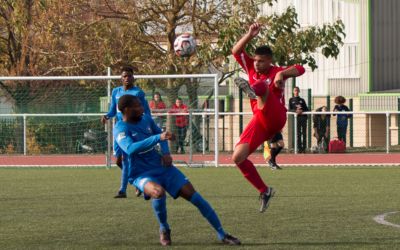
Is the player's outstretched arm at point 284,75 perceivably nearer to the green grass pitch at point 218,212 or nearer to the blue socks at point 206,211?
the green grass pitch at point 218,212

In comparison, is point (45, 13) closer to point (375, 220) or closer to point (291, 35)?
point (291, 35)

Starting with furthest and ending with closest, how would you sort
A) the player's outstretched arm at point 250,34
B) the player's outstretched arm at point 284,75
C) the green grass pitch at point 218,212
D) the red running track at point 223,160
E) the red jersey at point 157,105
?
the red running track at point 223,160 < the red jersey at point 157,105 < the player's outstretched arm at point 250,34 < the player's outstretched arm at point 284,75 < the green grass pitch at point 218,212

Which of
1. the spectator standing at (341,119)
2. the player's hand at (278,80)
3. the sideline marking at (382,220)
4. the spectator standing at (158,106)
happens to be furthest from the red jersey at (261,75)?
the spectator standing at (341,119)

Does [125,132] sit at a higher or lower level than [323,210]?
higher

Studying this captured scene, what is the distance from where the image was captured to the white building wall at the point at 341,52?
131 feet

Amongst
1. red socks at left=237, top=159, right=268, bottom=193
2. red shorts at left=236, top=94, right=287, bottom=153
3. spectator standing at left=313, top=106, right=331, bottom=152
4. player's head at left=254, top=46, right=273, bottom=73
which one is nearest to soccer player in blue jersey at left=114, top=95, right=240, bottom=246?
red socks at left=237, top=159, right=268, bottom=193

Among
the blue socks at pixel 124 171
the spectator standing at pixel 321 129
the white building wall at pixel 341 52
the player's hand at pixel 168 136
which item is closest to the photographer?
the player's hand at pixel 168 136

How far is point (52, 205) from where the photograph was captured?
13.6m

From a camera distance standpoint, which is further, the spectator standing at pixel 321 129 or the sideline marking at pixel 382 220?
the spectator standing at pixel 321 129

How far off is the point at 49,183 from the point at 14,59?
15.1 meters

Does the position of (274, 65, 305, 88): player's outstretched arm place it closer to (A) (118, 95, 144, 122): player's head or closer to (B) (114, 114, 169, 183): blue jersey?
(B) (114, 114, 169, 183): blue jersey

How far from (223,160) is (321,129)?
329 centimetres

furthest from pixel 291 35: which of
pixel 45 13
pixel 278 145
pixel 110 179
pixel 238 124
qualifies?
pixel 110 179

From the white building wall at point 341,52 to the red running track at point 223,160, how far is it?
13379mm
